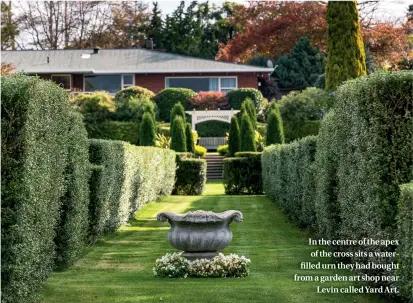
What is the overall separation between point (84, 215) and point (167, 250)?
1.84 meters

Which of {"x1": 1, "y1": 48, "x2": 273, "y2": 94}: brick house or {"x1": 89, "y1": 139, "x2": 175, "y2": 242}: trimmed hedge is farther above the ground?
{"x1": 1, "y1": 48, "x2": 273, "y2": 94}: brick house

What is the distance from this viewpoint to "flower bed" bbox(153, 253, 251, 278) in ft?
38.6

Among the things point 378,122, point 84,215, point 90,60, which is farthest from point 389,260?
point 90,60

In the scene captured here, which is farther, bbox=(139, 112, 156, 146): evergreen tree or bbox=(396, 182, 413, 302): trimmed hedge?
bbox=(139, 112, 156, 146): evergreen tree

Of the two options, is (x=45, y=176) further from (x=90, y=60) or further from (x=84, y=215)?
(x=90, y=60)

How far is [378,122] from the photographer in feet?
30.8

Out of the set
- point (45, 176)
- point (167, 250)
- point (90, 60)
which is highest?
point (90, 60)

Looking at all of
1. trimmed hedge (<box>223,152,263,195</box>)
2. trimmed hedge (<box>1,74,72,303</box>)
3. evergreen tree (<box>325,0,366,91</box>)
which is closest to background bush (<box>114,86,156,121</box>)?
trimmed hedge (<box>223,152,263,195</box>)

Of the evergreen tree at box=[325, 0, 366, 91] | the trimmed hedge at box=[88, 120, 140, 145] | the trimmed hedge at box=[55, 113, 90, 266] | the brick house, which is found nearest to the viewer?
the trimmed hedge at box=[55, 113, 90, 266]

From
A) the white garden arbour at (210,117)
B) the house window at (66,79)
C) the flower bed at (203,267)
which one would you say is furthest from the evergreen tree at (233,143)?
the flower bed at (203,267)

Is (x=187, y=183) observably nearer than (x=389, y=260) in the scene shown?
No

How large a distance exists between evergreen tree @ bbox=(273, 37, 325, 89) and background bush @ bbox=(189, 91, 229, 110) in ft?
33.9

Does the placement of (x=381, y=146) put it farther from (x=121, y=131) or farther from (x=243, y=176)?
(x=121, y=131)

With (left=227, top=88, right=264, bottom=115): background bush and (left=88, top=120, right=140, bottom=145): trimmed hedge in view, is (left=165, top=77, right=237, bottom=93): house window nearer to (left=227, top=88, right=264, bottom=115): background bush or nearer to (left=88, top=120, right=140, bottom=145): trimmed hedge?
(left=227, top=88, right=264, bottom=115): background bush
